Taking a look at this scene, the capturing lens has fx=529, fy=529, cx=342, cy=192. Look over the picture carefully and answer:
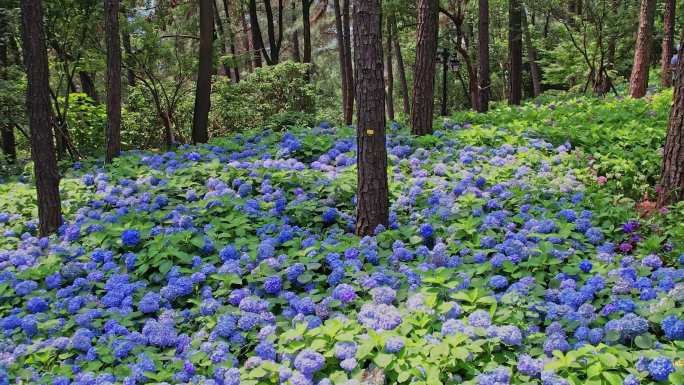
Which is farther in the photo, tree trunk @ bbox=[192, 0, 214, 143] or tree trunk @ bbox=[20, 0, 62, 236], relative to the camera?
tree trunk @ bbox=[192, 0, 214, 143]

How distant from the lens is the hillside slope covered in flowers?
103 inches

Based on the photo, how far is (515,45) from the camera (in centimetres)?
1191

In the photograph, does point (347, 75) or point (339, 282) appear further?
point (347, 75)

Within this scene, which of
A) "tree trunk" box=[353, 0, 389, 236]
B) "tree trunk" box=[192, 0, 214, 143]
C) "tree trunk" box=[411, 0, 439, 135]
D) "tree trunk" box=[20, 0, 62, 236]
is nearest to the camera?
"tree trunk" box=[353, 0, 389, 236]

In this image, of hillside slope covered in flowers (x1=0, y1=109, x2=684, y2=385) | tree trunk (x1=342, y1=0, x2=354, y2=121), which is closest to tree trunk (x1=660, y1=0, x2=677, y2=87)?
hillside slope covered in flowers (x1=0, y1=109, x2=684, y2=385)

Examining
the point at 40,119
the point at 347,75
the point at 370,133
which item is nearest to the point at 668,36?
the point at 347,75

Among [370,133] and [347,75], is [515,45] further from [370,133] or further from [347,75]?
[370,133]

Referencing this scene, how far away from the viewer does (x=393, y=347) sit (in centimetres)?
Result: 261

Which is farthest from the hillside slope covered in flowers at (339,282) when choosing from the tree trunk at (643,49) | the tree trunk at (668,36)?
the tree trunk at (668,36)

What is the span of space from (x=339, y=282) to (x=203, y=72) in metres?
6.28

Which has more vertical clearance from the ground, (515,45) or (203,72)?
(515,45)

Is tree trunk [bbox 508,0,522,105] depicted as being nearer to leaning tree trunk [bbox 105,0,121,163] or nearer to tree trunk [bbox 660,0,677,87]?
tree trunk [bbox 660,0,677,87]

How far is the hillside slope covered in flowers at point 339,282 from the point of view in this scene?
2.62 m

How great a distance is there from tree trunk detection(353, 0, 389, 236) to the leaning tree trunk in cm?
414
